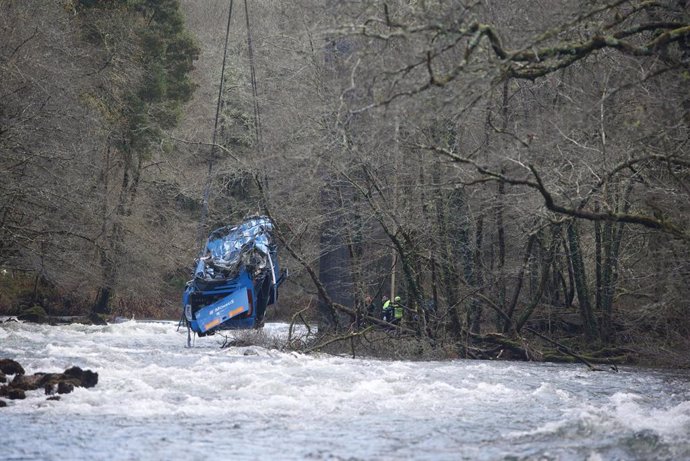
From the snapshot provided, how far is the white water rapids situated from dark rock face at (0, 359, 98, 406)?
147 mm

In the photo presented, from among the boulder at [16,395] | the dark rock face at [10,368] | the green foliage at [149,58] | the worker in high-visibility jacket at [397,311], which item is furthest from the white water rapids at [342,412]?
the green foliage at [149,58]

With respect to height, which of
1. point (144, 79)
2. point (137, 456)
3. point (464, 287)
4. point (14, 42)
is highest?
point (144, 79)

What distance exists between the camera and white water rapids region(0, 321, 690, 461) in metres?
8.64

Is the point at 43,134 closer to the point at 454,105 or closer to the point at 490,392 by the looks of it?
the point at 490,392

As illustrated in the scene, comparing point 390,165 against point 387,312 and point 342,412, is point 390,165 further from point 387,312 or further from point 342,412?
point 342,412

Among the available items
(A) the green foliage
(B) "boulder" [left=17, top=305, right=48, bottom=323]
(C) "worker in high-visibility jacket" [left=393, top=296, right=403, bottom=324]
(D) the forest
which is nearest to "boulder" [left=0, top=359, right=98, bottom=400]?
(D) the forest

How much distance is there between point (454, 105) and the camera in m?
9.63

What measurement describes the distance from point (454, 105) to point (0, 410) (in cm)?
542

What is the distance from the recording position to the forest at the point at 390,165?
1009 cm

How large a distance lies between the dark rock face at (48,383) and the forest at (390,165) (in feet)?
14.3

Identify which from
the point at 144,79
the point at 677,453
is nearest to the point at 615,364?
the point at 677,453

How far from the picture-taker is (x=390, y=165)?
61.6 feet

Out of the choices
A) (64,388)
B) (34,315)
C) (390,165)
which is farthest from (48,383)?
(34,315)

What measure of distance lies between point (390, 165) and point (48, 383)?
8.60 m
